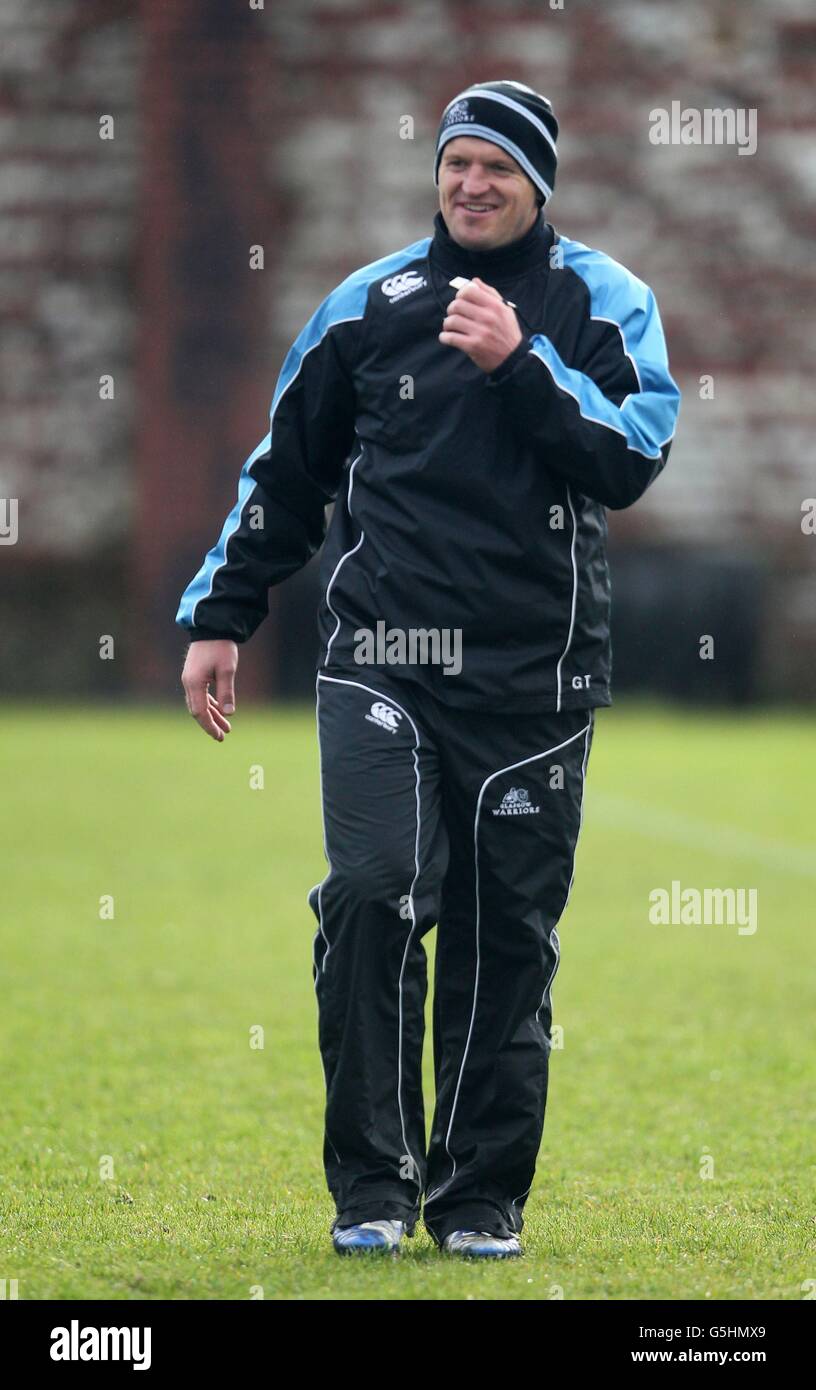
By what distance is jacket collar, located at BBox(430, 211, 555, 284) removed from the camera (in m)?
4.21

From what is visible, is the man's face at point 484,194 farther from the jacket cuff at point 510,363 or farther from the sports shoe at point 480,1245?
the sports shoe at point 480,1245

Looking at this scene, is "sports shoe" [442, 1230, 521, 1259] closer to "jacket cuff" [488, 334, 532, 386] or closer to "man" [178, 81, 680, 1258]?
"man" [178, 81, 680, 1258]

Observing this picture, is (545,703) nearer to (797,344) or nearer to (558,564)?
(558,564)

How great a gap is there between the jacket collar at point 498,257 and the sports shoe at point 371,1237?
5.66ft

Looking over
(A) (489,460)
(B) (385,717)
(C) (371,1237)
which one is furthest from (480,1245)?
(A) (489,460)

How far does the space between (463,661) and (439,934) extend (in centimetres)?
55

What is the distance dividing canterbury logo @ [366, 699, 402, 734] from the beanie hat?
974 mm

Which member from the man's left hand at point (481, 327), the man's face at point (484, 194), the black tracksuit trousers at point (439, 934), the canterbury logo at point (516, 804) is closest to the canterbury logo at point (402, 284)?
the man's face at point (484, 194)

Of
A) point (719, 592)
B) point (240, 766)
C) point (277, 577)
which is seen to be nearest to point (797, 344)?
point (719, 592)

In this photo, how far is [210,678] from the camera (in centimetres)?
444

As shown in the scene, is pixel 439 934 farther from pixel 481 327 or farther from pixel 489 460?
pixel 481 327

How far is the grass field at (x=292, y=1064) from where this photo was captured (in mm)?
4066

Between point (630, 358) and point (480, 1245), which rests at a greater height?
point (630, 358)
